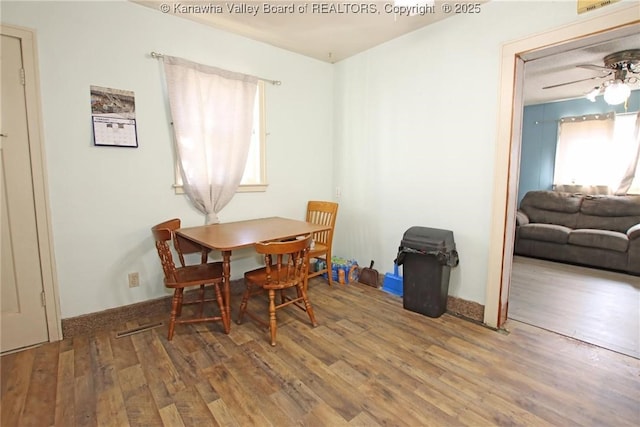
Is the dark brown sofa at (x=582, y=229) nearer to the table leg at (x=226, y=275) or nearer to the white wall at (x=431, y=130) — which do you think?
the white wall at (x=431, y=130)

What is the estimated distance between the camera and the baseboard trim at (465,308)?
2.62 meters

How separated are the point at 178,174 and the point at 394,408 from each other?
2404 mm

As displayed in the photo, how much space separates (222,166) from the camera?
2938mm

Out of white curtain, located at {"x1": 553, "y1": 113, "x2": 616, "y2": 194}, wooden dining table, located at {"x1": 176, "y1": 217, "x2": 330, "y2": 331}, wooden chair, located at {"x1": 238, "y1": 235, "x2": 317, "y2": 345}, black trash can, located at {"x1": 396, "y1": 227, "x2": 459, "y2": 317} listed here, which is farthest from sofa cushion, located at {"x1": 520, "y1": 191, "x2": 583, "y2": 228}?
wooden chair, located at {"x1": 238, "y1": 235, "x2": 317, "y2": 345}

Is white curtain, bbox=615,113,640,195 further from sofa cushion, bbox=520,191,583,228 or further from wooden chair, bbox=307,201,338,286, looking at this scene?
wooden chair, bbox=307,201,338,286

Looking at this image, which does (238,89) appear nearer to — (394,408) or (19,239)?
(19,239)

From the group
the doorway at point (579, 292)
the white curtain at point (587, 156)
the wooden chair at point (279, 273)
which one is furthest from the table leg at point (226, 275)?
the white curtain at point (587, 156)

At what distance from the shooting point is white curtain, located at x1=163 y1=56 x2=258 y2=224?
265cm

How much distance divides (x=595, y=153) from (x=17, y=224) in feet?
23.1

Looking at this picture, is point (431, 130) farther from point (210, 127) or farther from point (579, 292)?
point (579, 292)

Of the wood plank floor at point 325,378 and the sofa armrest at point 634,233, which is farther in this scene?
the sofa armrest at point 634,233

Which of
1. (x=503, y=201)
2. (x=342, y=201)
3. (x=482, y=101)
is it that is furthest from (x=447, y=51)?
(x=342, y=201)

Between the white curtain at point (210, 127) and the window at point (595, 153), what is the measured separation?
5.20 metres

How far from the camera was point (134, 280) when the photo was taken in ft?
8.54
